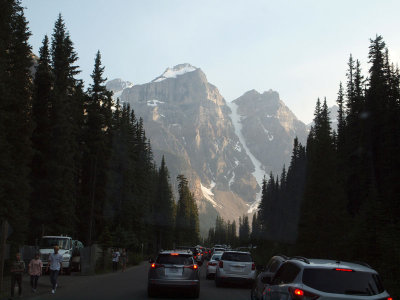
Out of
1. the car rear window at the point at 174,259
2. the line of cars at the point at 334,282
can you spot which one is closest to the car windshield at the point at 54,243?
the car rear window at the point at 174,259

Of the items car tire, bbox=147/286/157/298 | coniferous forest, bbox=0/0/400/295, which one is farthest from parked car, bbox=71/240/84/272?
car tire, bbox=147/286/157/298

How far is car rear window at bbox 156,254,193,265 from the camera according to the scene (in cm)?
1708

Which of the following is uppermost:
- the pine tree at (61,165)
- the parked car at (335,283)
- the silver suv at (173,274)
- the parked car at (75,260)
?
the pine tree at (61,165)

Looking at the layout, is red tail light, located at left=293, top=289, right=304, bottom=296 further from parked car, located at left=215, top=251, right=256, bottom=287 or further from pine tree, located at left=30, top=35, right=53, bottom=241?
pine tree, located at left=30, top=35, right=53, bottom=241

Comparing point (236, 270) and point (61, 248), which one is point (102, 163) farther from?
point (236, 270)

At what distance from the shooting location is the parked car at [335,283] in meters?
7.62

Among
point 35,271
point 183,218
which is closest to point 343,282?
point 35,271

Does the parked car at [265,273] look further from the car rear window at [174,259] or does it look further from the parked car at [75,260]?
the parked car at [75,260]

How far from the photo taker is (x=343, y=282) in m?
7.77

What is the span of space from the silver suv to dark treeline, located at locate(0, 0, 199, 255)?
15.0 m

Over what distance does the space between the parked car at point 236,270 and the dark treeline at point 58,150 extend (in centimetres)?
1412

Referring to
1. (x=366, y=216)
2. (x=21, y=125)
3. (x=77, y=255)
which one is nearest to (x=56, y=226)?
(x=77, y=255)

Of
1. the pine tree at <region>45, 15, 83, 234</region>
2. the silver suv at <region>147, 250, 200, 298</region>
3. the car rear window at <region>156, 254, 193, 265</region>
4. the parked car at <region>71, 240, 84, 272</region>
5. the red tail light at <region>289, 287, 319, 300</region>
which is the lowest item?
the parked car at <region>71, 240, 84, 272</region>

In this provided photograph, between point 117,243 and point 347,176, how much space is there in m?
32.1
